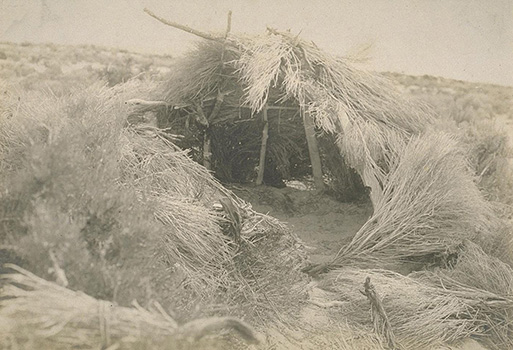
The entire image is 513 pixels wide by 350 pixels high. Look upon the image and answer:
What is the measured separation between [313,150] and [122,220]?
5.00 meters

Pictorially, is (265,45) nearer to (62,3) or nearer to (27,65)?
(62,3)

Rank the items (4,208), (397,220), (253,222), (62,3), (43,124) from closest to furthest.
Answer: (4,208) → (43,124) → (253,222) → (397,220) → (62,3)

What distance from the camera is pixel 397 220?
20.1ft

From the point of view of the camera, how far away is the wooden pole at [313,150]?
7945 mm

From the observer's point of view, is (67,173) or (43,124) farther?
(43,124)

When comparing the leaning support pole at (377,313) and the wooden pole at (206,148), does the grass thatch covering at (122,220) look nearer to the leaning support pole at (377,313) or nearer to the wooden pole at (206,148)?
the leaning support pole at (377,313)

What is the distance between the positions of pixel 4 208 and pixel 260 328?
2.34 m

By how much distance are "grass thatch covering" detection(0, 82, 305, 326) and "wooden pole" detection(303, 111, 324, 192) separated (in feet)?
8.07

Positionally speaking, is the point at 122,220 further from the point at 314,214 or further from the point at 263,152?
the point at 263,152

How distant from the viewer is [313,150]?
8422 millimetres

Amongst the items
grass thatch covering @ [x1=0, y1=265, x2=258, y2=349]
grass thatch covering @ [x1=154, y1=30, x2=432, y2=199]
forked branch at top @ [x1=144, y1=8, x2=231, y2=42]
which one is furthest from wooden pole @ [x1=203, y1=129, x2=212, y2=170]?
grass thatch covering @ [x1=0, y1=265, x2=258, y2=349]

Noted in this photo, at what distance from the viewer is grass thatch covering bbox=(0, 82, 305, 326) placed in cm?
331

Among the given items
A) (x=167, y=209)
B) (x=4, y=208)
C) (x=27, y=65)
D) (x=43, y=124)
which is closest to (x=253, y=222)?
(x=167, y=209)

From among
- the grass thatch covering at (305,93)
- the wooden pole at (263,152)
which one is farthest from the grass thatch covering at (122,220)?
the wooden pole at (263,152)
